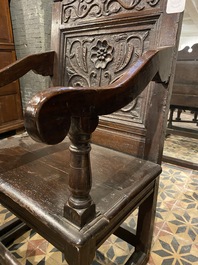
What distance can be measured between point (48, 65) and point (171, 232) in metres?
1.14

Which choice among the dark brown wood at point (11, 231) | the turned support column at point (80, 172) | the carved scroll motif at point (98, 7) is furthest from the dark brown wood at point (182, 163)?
the turned support column at point (80, 172)

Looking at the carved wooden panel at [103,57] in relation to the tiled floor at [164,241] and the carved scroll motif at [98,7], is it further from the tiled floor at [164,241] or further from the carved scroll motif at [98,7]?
the tiled floor at [164,241]

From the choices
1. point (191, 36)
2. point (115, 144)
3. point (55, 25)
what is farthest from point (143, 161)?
point (191, 36)

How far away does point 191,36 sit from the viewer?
942 cm

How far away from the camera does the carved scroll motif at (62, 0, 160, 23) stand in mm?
699

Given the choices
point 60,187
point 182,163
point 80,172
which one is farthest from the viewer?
point 182,163

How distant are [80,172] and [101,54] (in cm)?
59

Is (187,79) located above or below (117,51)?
below

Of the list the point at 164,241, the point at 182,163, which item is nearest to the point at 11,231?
the point at 164,241

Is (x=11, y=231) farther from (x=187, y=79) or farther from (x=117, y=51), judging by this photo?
(x=187, y=79)

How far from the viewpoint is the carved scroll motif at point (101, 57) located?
29.5 inches

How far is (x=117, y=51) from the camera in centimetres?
78

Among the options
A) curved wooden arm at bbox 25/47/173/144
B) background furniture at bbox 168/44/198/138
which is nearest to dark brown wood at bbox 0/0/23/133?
background furniture at bbox 168/44/198/138

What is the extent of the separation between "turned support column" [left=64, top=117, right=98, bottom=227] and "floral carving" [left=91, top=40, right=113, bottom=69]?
51 centimetres
